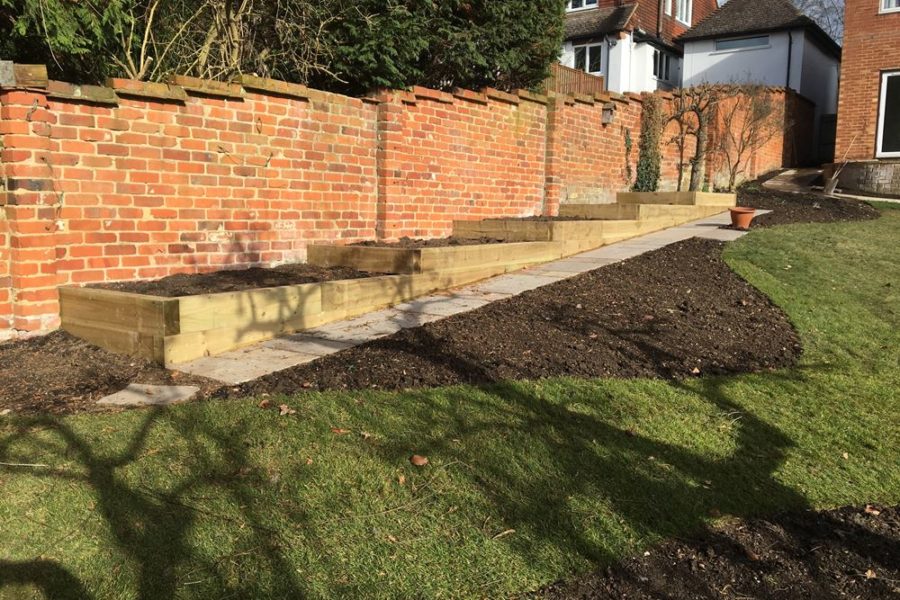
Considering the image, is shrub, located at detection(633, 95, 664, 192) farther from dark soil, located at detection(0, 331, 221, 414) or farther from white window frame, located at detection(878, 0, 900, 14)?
dark soil, located at detection(0, 331, 221, 414)

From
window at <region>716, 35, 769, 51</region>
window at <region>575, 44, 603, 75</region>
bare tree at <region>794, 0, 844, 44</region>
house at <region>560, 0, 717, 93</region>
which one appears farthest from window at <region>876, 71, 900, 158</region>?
bare tree at <region>794, 0, 844, 44</region>

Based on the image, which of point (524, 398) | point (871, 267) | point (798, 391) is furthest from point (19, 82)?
point (871, 267)

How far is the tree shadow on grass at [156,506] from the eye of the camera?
2498mm

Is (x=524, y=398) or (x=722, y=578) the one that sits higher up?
(x=524, y=398)

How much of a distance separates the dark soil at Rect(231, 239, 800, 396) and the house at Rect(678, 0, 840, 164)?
65.6ft

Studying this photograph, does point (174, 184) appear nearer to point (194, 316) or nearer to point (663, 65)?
point (194, 316)

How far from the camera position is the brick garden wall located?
16.8ft

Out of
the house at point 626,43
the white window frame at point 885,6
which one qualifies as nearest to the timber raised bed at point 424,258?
the white window frame at point 885,6

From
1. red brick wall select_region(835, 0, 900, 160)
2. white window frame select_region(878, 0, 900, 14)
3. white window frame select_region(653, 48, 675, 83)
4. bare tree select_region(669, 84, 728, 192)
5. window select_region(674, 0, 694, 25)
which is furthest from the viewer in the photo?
window select_region(674, 0, 694, 25)

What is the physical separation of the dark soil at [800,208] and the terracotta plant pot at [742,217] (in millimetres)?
501

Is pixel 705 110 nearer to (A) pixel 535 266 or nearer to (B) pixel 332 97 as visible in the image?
(A) pixel 535 266

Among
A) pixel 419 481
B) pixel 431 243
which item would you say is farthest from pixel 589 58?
pixel 419 481

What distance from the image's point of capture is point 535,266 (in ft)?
28.1

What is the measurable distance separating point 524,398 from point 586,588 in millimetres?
1634
